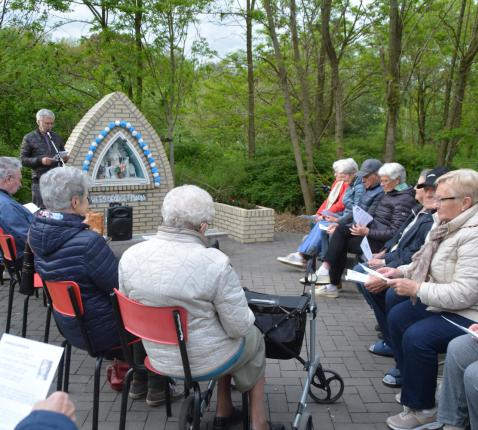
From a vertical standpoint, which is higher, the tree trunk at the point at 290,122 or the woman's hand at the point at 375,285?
the tree trunk at the point at 290,122

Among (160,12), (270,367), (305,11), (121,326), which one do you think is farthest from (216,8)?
(121,326)

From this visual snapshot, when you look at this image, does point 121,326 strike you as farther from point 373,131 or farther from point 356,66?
point 373,131

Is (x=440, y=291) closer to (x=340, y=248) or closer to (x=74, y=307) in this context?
(x=74, y=307)

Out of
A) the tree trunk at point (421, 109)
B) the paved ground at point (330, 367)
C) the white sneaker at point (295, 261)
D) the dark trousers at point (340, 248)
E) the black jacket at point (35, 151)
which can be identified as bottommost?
the paved ground at point (330, 367)

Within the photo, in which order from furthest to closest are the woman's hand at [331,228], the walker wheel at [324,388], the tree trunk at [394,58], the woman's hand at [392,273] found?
the tree trunk at [394,58] < the woman's hand at [331,228] < the woman's hand at [392,273] < the walker wheel at [324,388]

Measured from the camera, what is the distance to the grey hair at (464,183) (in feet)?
10.6

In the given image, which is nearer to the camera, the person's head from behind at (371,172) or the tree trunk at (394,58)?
the person's head from behind at (371,172)

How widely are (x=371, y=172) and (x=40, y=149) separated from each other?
14.9 ft

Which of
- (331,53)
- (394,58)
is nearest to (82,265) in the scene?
(394,58)

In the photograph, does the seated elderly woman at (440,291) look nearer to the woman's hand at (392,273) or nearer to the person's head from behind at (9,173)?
the woman's hand at (392,273)

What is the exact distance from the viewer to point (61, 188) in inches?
129

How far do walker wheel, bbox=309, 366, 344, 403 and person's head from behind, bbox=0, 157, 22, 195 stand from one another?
313cm

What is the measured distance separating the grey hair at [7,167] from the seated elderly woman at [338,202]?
3460mm

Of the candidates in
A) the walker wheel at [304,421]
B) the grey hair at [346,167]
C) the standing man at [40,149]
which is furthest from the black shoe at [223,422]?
the standing man at [40,149]
